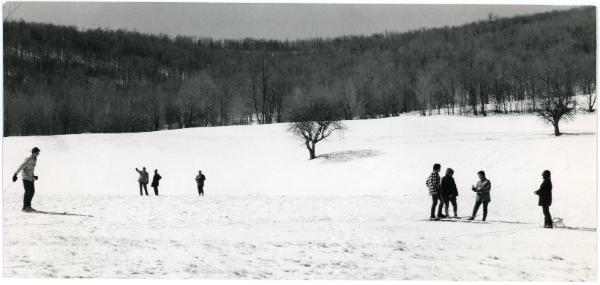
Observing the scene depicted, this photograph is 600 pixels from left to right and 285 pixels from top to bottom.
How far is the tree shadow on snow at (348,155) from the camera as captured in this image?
3684cm

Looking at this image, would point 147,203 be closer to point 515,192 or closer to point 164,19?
point 164,19

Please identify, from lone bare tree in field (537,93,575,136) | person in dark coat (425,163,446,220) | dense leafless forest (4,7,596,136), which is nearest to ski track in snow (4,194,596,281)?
person in dark coat (425,163,446,220)

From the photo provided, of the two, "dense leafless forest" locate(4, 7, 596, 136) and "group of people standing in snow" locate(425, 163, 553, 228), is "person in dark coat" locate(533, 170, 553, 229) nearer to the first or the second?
"group of people standing in snow" locate(425, 163, 553, 228)

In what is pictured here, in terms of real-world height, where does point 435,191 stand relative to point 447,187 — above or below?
below

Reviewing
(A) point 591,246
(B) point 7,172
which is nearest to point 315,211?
(A) point 591,246

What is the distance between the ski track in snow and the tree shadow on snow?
73.8 ft

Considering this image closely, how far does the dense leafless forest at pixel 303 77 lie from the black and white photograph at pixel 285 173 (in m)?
0.77

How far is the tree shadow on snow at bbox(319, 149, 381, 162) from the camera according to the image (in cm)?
3684

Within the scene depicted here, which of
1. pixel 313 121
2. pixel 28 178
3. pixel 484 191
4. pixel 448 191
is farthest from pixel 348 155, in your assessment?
pixel 28 178

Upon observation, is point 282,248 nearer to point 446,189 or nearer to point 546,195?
point 446,189

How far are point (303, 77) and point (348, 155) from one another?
3979 cm

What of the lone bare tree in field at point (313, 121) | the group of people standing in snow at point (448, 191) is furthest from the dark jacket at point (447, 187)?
the lone bare tree in field at point (313, 121)

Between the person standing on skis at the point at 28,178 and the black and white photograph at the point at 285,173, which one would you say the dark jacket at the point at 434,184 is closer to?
the black and white photograph at the point at 285,173

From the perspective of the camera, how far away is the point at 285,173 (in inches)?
1324
